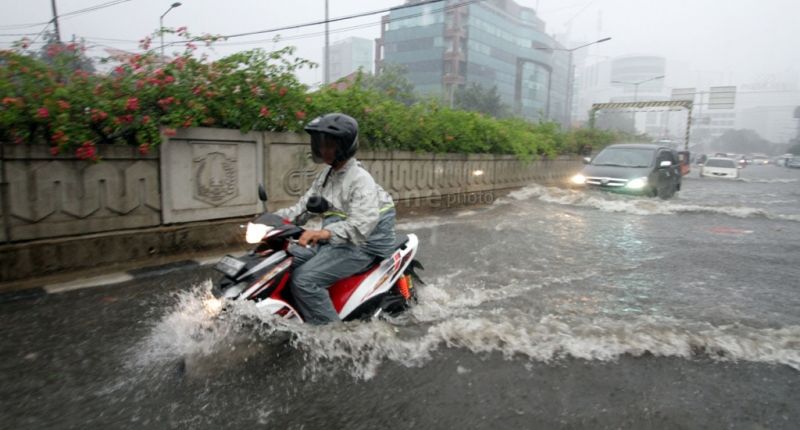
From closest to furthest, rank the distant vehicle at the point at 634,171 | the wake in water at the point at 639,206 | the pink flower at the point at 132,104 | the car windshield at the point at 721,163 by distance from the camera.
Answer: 1. the pink flower at the point at 132,104
2. the wake in water at the point at 639,206
3. the distant vehicle at the point at 634,171
4. the car windshield at the point at 721,163

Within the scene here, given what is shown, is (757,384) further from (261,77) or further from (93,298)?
(261,77)

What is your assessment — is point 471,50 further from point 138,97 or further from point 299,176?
point 138,97

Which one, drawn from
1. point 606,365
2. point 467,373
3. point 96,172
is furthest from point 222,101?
point 606,365

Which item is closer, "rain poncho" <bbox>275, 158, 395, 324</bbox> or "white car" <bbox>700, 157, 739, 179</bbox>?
"rain poncho" <bbox>275, 158, 395, 324</bbox>

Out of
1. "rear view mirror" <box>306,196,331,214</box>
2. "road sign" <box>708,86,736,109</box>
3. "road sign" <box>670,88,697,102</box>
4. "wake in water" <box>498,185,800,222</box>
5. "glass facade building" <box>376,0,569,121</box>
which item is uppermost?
"glass facade building" <box>376,0,569,121</box>

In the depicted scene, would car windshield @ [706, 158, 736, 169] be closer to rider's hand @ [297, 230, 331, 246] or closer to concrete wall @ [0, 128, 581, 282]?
concrete wall @ [0, 128, 581, 282]

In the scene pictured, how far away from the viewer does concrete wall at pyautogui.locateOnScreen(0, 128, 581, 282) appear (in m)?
5.11

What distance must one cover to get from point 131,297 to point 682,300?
5630mm

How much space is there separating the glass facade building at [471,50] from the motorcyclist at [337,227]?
227 ft

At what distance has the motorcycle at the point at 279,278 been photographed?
3.06m

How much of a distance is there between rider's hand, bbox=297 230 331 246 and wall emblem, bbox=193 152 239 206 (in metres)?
4.18

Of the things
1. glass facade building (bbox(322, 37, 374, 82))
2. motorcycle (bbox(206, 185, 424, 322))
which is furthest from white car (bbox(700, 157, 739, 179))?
glass facade building (bbox(322, 37, 374, 82))

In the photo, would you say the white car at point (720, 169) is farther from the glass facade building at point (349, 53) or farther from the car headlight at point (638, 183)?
the glass facade building at point (349, 53)

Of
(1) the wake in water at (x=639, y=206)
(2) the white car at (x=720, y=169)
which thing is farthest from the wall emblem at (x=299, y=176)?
(2) the white car at (x=720, y=169)
